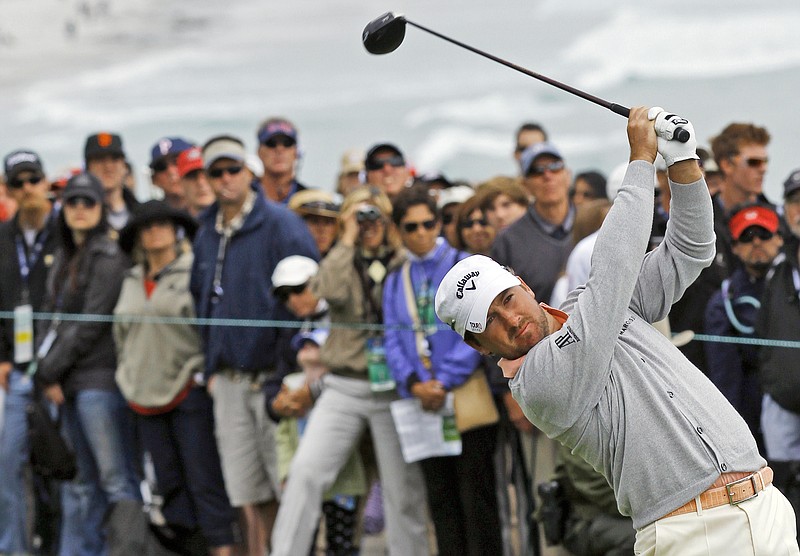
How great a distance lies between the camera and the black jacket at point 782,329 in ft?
19.6

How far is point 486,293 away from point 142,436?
14.8ft

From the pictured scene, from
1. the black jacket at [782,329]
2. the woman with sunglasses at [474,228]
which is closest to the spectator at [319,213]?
the woman with sunglasses at [474,228]

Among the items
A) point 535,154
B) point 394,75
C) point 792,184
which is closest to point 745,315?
point 792,184

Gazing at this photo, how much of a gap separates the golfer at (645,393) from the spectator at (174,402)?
4.10 meters

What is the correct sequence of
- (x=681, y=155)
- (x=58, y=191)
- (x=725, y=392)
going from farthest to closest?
(x=58, y=191)
(x=725, y=392)
(x=681, y=155)

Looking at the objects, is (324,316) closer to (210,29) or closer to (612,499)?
(612,499)

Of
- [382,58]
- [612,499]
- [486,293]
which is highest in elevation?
[382,58]

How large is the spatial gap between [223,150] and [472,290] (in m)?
4.08

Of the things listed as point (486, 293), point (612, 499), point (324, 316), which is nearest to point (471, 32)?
point (324, 316)

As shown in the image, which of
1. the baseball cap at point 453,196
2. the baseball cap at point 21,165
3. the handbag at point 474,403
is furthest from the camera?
the baseball cap at point 21,165

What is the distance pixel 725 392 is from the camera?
634 centimetres

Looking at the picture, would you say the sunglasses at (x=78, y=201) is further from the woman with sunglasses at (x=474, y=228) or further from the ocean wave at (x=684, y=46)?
the ocean wave at (x=684, y=46)

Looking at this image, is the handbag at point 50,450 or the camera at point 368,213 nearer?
the camera at point 368,213

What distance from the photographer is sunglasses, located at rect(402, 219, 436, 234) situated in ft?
22.7
